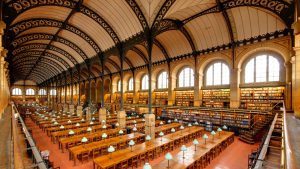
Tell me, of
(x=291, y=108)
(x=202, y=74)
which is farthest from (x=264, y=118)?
(x=202, y=74)

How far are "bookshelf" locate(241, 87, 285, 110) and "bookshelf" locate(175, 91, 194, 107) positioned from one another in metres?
5.89

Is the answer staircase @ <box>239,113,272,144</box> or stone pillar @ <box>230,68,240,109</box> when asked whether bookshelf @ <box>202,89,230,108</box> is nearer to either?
stone pillar @ <box>230,68,240,109</box>

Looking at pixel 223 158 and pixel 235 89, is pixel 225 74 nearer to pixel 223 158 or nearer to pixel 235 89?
pixel 235 89

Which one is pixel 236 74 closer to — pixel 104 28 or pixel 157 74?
pixel 157 74

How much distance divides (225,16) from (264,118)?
9390 millimetres

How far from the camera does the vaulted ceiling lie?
469 inches

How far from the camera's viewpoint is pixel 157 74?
26016mm

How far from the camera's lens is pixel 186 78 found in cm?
2217

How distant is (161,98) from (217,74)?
29.4ft

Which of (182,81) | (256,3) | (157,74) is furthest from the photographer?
(157,74)

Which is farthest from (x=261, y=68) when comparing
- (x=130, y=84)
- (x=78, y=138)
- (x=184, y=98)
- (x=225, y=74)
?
(x=130, y=84)

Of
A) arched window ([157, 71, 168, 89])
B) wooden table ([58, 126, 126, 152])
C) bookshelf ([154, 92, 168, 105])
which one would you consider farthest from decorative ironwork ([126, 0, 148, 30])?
bookshelf ([154, 92, 168, 105])

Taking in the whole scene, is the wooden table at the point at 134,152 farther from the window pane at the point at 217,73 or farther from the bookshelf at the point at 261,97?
the window pane at the point at 217,73

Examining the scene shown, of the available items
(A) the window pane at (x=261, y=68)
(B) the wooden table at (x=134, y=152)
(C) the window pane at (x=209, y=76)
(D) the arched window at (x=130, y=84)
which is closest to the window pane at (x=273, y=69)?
(A) the window pane at (x=261, y=68)
